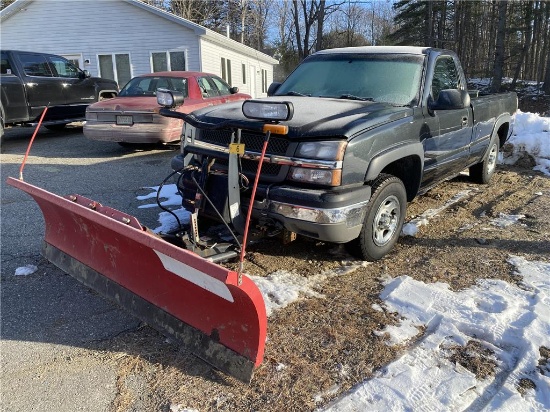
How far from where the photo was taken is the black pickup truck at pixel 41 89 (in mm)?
10383

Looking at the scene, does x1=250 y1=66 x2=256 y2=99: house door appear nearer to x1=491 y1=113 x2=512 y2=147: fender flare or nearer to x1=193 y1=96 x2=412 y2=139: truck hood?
x1=491 y1=113 x2=512 y2=147: fender flare

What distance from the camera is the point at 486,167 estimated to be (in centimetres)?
692

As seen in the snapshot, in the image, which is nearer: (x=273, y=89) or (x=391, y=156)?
(x=391, y=156)

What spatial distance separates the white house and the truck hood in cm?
1532

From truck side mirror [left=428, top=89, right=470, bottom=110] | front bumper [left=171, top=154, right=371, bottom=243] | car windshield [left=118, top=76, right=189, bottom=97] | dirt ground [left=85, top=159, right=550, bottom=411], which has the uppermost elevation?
car windshield [left=118, top=76, right=189, bottom=97]

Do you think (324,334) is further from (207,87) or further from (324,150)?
(207,87)

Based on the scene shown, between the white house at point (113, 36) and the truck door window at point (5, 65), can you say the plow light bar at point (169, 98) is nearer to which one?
the truck door window at point (5, 65)

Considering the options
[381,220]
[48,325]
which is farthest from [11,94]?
[381,220]

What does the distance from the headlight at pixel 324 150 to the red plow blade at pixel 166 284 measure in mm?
1312

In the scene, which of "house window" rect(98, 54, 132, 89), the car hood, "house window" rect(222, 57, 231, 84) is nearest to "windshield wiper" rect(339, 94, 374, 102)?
the car hood

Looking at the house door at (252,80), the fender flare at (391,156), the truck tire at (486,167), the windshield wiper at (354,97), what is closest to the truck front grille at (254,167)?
the fender flare at (391,156)

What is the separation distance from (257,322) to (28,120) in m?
10.6

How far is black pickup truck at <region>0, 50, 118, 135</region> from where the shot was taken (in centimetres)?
1038

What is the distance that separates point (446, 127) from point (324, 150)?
2214 millimetres
